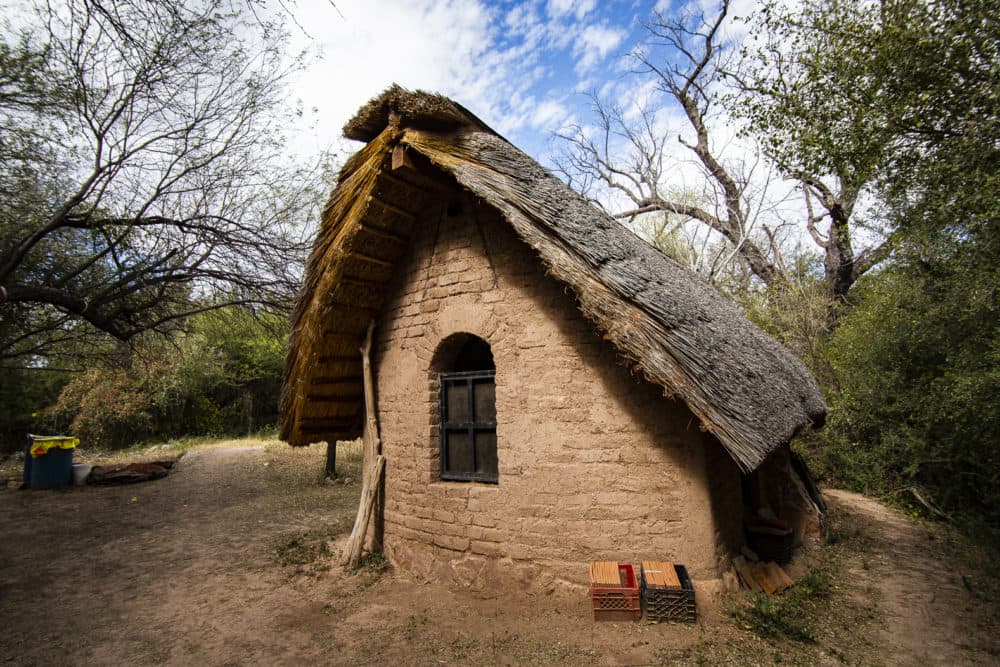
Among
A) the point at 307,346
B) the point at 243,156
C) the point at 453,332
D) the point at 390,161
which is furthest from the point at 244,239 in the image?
the point at 453,332

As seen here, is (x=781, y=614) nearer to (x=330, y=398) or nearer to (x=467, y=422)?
(x=467, y=422)

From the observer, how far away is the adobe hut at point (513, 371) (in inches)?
164

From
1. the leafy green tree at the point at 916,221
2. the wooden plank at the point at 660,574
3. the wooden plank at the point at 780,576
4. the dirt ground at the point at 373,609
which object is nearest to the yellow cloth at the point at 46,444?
the dirt ground at the point at 373,609

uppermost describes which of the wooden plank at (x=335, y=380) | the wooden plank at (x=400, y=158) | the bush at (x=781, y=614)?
the wooden plank at (x=400, y=158)

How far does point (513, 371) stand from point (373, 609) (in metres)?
2.64

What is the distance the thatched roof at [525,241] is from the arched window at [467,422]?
57.2 inches

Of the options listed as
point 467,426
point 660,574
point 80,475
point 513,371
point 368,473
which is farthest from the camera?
point 80,475

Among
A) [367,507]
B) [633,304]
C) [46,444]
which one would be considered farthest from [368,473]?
[46,444]

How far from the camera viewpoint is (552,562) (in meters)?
4.47

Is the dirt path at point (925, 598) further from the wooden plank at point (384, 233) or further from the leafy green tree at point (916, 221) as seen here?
the wooden plank at point (384, 233)

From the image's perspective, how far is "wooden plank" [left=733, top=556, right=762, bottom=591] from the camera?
14.4 feet

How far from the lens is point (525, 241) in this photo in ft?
14.4

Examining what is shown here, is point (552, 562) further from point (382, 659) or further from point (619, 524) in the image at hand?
point (382, 659)

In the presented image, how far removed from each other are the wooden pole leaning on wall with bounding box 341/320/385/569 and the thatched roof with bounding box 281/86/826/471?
43 centimetres
